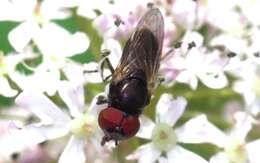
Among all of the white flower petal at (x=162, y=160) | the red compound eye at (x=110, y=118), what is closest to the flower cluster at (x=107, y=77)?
the white flower petal at (x=162, y=160)

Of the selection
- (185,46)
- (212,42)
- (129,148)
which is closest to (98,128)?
(129,148)

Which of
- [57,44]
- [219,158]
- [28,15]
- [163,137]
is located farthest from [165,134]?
[28,15]

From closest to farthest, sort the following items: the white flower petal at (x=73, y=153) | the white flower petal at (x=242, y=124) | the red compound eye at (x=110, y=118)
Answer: the red compound eye at (x=110, y=118), the white flower petal at (x=73, y=153), the white flower petal at (x=242, y=124)

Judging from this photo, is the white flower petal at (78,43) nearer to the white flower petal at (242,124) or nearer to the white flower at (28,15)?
the white flower at (28,15)

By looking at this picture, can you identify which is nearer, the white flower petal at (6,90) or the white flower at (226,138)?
the white flower petal at (6,90)

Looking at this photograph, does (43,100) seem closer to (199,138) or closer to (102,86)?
(102,86)

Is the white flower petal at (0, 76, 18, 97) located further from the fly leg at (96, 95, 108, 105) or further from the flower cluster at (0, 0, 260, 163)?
the fly leg at (96, 95, 108, 105)
